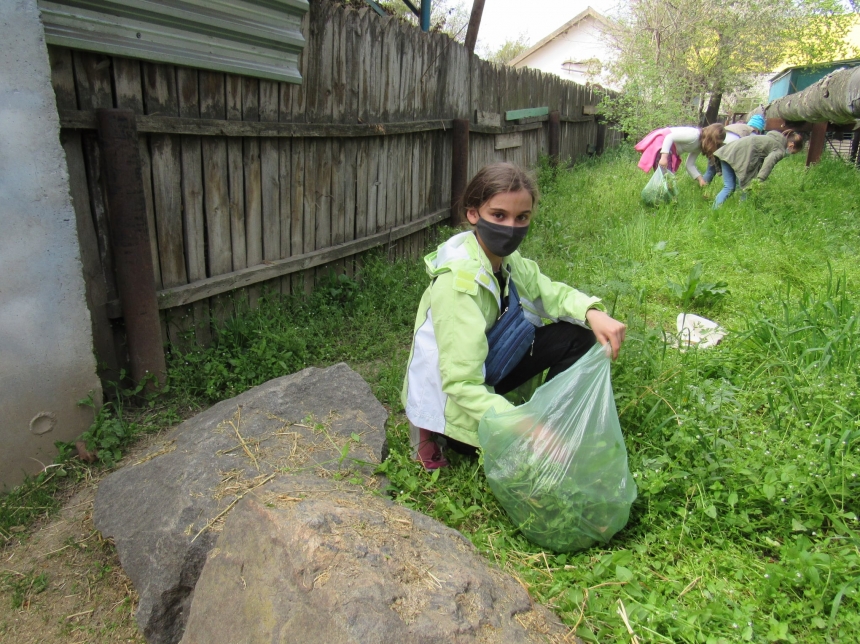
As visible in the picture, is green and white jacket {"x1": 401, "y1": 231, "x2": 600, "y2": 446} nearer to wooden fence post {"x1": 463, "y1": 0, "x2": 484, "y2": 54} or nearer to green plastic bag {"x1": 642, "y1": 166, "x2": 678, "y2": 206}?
green plastic bag {"x1": 642, "y1": 166, "x2": 678, "y2": 206}

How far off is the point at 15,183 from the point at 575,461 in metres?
2.43

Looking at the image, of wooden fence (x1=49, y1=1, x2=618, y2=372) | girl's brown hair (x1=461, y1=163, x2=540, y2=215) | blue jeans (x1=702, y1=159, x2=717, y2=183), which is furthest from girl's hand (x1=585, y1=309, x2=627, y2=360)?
blue jeans (x1=702, y1=159, x2=717, y2=183)

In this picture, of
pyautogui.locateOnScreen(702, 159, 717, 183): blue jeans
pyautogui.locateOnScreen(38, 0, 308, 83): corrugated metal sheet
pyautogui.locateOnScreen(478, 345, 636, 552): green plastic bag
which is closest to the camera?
pyautogui.locateOnScreen(478, 345, 636, 552): green plastic bag

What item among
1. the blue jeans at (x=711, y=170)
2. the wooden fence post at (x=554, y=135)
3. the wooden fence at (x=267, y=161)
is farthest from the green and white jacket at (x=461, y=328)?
the wooden fence post at (x=554, y=135)

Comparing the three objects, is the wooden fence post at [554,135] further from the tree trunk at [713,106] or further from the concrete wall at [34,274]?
the concrete wall at [34,274]

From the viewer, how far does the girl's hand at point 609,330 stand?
7.72ft

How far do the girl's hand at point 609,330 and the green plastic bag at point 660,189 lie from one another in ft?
17.7

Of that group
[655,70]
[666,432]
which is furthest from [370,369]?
[655,70]

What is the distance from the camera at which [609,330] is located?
2.39 metres

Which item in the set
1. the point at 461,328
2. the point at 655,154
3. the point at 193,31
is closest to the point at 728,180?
the point at 655,154

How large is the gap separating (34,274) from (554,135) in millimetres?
9466

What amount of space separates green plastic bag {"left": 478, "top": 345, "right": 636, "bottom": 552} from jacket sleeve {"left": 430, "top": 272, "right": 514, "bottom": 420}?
9 centimetres

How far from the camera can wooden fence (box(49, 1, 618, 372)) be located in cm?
312

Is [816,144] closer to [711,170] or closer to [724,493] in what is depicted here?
[711,170]
